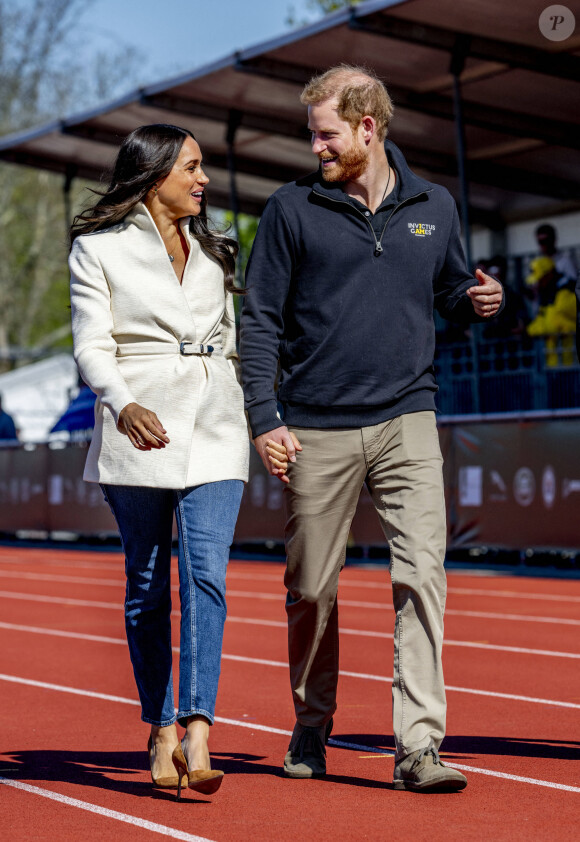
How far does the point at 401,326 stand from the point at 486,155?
16.3m

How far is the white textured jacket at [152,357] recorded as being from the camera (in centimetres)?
462

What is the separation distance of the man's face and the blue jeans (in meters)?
1.09

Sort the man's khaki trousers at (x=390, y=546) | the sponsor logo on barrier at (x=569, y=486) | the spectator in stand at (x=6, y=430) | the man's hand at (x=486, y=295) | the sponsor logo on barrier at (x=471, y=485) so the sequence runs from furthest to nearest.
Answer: the spectator in stand at (x=6, y=430)
the sponsor logo on barrier at (x=471, y=485)
the sponsor logo on barrier at (x=569, y=486)
the man's hand at (x=486, y=295)
the man's khaki trousers at (x=390, y=546)

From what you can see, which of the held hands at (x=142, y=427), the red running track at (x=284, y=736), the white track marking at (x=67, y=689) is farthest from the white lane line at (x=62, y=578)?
the held hands at (x=142, y=427)

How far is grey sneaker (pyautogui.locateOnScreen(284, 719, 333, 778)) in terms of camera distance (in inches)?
196

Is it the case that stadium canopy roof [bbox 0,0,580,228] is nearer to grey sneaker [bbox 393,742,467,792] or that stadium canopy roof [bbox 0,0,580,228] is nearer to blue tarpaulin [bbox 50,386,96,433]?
blue tarpaulin [bbox 50,386,96,433]

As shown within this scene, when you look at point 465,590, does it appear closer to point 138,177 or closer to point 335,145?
point 335,145

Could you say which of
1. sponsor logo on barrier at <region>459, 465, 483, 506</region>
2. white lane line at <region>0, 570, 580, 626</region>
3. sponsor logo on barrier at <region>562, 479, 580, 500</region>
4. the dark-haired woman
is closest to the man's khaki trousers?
the dark-haired woman

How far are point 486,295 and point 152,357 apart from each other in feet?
3.66

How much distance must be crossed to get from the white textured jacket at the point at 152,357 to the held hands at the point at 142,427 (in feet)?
0.49

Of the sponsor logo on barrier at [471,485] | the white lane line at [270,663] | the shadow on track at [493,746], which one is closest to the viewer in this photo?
the shadow on track at [493,746]

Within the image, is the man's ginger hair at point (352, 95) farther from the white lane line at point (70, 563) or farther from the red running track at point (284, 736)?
the white lane line at point (70, 563)

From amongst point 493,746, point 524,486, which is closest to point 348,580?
point 524,486

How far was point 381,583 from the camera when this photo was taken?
13797 millimetres
